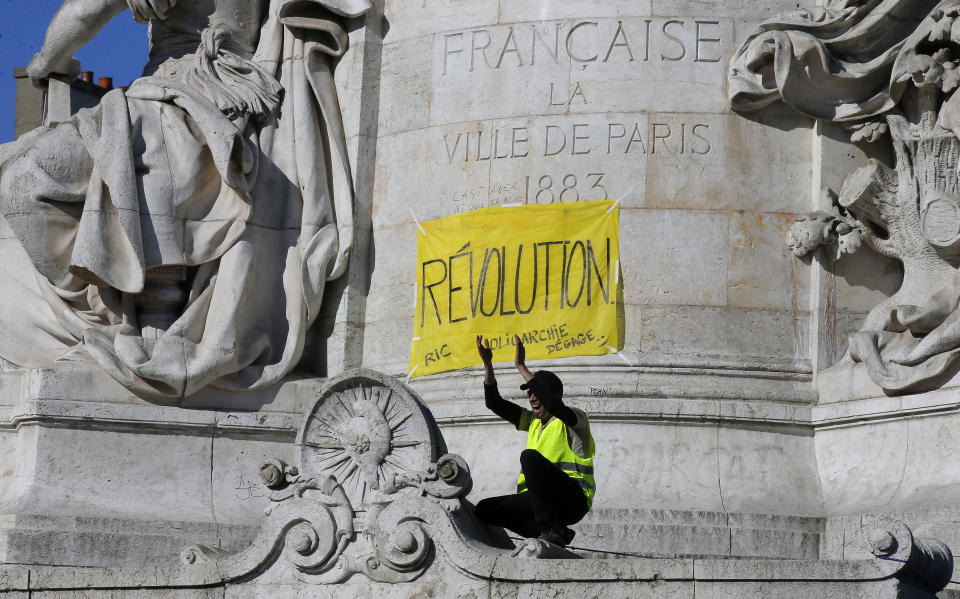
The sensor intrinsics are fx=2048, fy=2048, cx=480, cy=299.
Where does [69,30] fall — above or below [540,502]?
above

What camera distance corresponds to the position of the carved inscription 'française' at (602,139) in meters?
17.6

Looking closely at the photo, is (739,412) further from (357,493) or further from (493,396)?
(357,493)

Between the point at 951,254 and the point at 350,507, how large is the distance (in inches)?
231

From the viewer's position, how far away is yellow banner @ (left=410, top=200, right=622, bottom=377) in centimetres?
1738

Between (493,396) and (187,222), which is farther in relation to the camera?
(187,222)

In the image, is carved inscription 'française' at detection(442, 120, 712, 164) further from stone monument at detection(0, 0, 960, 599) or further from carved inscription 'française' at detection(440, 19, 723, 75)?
carved inscription 'française' at detection(440, 19, 723, 75)

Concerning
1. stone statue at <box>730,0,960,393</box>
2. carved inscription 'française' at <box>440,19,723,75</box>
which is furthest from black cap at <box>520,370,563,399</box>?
carved inscription 'française' at <box>440,19,723,75</box>

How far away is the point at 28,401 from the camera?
57.4ft

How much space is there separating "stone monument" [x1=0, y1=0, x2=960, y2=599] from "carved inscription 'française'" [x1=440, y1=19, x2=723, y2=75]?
1.0 inches

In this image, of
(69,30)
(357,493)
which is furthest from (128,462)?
(69,30)

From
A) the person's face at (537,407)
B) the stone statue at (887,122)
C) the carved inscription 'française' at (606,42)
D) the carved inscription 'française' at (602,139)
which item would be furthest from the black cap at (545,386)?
the carved inscription 'française' at (606,42)

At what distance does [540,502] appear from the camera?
44.5 feet

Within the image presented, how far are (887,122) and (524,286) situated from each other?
3.41 metres

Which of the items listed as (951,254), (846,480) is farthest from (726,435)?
(951,254)
